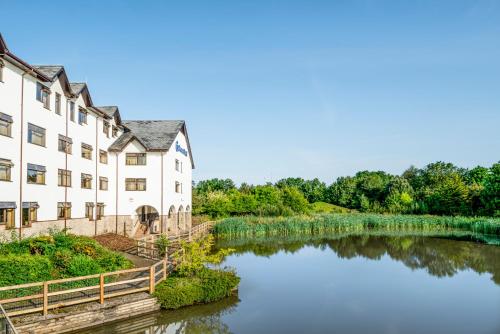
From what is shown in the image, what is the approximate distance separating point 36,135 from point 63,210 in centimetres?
504

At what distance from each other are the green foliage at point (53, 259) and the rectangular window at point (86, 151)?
8157mm

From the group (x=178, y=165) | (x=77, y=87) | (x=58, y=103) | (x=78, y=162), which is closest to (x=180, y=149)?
(x=178, y=165)

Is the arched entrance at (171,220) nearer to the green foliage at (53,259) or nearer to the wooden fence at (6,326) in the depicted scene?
the green foliage at (53,259)

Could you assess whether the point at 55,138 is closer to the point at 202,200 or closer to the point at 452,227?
the point at 202,200

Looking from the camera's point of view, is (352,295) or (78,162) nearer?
(352,295)

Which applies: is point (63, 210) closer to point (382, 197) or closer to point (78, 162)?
point (78, 162)

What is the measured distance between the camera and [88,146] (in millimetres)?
26500

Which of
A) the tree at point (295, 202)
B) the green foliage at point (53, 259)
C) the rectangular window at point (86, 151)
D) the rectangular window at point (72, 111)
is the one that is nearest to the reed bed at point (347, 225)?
the tree at point (295, 202)

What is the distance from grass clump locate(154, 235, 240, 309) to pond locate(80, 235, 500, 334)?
0.35 metres

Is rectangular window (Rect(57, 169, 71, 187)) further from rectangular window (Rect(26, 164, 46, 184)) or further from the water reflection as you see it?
the water reflection

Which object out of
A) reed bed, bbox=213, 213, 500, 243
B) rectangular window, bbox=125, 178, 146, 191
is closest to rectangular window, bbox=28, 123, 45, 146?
rectangular window, bbox=125, 178, 146, 191

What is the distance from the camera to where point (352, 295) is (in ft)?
59.5

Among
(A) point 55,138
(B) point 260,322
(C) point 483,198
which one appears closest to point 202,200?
(A) point 55,138

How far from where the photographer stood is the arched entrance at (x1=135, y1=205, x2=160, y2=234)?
32.0m
